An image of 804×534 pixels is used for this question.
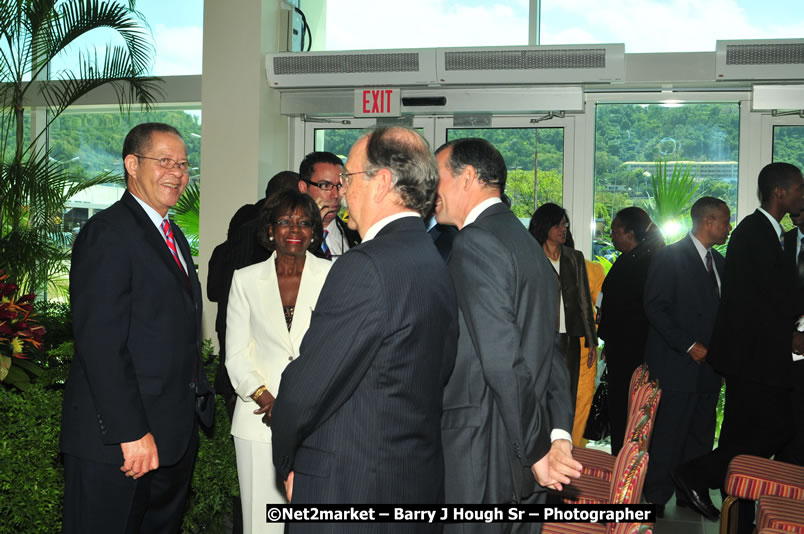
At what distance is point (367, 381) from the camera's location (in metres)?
1.66

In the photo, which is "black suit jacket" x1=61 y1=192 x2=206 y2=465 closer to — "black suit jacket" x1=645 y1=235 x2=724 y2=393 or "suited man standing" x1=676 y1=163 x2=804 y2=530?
"suited man standing" x1=676 y1=163 x2=804 y2=530

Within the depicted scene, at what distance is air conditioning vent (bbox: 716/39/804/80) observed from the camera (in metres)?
5.77

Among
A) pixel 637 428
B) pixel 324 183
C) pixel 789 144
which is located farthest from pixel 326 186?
pixel 789 144

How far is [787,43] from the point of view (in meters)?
5.78

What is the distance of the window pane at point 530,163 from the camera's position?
22.0 ft

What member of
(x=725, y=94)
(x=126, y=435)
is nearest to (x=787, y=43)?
(x=725, y=94)

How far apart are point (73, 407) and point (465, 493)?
1.15 m

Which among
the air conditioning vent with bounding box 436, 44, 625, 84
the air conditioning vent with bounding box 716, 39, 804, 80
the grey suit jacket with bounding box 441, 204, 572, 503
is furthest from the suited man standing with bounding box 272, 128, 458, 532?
the air conditioning vent with bounding box 716, 39, 804, 80

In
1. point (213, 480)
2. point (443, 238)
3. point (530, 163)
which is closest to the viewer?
point (213, 480)

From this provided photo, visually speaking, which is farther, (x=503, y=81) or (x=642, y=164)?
(x=642, y=164)

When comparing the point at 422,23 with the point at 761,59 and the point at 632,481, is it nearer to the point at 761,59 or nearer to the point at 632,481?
the point at 761,59

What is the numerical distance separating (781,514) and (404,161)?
2152mm

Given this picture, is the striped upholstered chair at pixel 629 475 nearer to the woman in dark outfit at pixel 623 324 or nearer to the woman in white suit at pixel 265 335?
the woman in white suit at pixel 265 335

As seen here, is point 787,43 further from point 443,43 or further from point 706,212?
point 443,43
